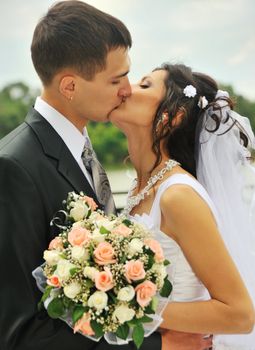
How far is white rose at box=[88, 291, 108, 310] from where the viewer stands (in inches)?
71.9

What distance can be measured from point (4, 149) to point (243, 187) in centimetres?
138

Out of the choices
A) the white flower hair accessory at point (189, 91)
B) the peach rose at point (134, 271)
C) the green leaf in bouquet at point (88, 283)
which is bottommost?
the green leaf in bouquet at point (88, 283)

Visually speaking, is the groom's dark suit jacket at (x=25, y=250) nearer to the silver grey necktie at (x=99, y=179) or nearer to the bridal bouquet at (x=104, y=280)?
the bridal bouquet at (x=104, y=280)

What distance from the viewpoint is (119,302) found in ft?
6.15

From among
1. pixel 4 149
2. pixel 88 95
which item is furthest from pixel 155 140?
pixel 4 149

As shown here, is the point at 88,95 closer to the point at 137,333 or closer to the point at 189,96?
the point at 189,96

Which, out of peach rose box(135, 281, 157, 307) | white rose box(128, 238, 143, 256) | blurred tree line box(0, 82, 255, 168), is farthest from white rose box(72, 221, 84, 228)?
blurred tree line box(0, 82, 255, 168)

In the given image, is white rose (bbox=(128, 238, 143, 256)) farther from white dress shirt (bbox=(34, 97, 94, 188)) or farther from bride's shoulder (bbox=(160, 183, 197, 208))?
white dress shirt (bbox=(34, 97, 94, 188))

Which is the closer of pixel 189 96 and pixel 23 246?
pixel 23 246

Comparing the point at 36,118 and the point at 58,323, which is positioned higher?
the point at 36,118

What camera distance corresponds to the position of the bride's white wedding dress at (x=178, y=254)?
2430 mm

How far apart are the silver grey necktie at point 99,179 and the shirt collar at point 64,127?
0.34 feet

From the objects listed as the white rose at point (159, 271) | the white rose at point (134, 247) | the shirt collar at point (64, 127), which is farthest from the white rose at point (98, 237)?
the shirt collar at point (64, 127)

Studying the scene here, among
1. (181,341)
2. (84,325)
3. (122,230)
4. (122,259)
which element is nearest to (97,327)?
(84,325)
